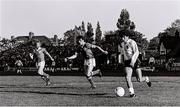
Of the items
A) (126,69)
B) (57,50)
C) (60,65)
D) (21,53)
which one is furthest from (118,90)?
(21,53)

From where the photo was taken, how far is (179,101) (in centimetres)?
1194

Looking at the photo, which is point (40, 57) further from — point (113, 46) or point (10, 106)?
point (113, 46)

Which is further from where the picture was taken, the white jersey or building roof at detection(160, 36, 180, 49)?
building roof at detection(160, 36, 180, 49)

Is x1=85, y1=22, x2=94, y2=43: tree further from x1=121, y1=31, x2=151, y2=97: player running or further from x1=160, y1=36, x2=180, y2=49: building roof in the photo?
x1=121, y1=31, x2=151, y2=97: player running

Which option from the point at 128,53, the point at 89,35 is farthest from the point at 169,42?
the point at 128,53

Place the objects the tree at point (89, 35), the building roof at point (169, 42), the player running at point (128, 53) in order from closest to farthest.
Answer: the player running at point (128, 53) → the tree at point (89, 35) → the building roof at point (169, 42)

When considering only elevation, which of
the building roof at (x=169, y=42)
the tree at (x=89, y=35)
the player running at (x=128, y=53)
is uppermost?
the tree at (x=89, y=35)

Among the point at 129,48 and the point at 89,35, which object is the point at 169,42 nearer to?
the point at 89,35

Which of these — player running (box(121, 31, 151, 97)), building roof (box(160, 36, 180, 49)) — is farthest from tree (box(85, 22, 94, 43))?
player running (box(121, 31, 151, 97))

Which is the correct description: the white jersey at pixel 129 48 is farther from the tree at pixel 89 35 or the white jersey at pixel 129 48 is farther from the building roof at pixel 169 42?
the building roof at pixel 169 42

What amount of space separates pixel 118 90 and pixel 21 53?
86.0 meters

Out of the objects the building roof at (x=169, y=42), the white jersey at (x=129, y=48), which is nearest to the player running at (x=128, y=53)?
the white jersey at (x=129, y=48)

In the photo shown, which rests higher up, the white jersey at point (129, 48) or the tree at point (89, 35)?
the tree at point (89, 35)

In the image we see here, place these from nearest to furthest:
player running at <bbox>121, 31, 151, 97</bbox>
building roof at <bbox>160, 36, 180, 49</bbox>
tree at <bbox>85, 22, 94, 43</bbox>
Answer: player running at <bbox>121, 31, 151, 97</bbox> → tree at <bbox>85, 22, 94, 43</bbox> → building roof at <bbox>160, 36, 180, 49</bbox>
